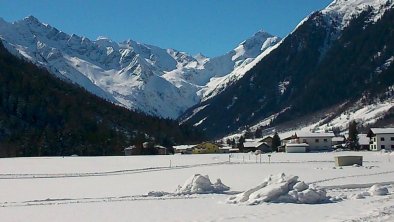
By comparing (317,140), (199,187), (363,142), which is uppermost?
(317,140)

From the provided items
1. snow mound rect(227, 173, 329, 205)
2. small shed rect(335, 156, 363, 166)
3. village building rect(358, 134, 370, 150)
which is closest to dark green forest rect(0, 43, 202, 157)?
village building rect(358, 134, 370, 150)

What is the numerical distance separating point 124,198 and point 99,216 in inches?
287

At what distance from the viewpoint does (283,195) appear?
32.7 meters

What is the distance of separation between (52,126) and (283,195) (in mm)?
146974

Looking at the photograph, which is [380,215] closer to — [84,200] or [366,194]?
[366,194]

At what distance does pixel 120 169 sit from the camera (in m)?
63.1

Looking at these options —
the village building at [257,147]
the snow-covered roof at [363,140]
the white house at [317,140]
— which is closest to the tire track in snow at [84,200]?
the white house at [317,140]

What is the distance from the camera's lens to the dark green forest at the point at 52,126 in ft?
462

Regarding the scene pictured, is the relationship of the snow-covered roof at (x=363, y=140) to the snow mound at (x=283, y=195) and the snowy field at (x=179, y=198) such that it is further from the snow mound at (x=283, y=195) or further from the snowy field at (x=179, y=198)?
the snow mound at (x=283, y=195)

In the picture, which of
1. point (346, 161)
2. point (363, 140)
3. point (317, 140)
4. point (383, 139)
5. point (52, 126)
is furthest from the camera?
point (52, 126)

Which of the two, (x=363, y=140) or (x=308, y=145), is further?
(x=363, y=140)

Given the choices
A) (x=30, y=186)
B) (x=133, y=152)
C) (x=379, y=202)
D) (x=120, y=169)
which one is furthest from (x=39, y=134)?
(x=379, y=202)

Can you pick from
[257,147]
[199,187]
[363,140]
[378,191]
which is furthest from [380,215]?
[363,140]

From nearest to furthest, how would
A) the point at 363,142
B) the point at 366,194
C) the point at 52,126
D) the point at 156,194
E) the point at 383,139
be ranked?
the point at 366,194 < the point at 156,194 < the point at 383,139 < the point at 363,142 < the point at 52,126
